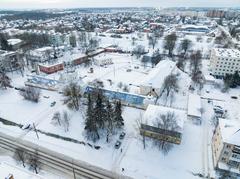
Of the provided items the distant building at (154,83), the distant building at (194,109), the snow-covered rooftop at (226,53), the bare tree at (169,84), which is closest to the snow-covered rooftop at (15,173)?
the distant building at (194,109)

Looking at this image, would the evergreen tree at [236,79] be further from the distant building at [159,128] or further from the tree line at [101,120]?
the tree line at [101,120]

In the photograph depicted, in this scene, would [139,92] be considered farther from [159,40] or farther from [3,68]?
[159,40]

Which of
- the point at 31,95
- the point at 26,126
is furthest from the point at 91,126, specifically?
the point at 31,95

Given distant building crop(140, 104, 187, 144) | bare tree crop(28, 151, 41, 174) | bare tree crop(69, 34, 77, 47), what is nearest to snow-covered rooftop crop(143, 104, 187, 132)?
distant building crop(140, 104, 187, 144)

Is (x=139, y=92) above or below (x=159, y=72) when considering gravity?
below

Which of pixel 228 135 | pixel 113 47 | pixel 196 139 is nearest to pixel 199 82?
pixel 196 139

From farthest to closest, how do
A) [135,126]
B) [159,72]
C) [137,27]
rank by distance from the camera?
[137,27]
[159,72]
[135,126]
